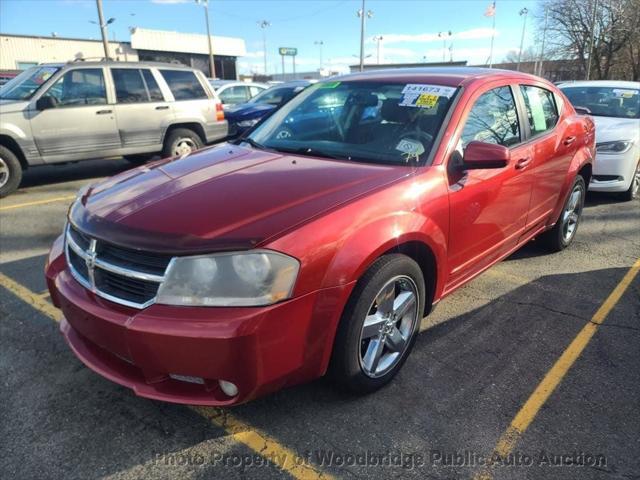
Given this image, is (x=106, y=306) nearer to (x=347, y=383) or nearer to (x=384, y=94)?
(x=347, y=383)

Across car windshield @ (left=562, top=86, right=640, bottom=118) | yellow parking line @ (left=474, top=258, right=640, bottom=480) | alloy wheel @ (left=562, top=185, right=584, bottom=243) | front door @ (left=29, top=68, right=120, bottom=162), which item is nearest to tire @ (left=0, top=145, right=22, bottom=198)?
front door @ (left=29, top=68, right=120, bottom=162)

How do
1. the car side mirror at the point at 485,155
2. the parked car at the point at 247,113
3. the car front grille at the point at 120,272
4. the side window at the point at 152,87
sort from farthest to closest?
the parked car at the point at 247,113, the side window at the point at 152,87, the car side mirror at the point at 485,155, the car front grille at the point at 120,272

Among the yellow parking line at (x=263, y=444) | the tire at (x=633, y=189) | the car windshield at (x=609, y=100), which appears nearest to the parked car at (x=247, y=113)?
the car windshield at (x=609, y=100)

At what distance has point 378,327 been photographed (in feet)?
8.41

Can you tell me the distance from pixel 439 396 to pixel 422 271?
709 mm

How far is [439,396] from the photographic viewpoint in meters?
2.64

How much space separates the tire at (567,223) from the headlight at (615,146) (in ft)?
5.97

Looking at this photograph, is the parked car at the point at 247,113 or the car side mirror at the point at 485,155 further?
the parked car at the point at 247,113

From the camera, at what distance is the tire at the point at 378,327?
233 cm

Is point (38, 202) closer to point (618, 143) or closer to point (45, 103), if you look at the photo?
point (45, 103)

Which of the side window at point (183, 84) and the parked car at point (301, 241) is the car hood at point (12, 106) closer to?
the side window at point (183, 84)

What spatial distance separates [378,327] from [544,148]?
230 cm

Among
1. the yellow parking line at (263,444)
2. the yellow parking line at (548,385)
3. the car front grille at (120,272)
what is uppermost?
the car front grille at (120,272)

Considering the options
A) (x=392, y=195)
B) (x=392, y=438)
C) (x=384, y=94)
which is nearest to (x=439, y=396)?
(x=392, y=438)
